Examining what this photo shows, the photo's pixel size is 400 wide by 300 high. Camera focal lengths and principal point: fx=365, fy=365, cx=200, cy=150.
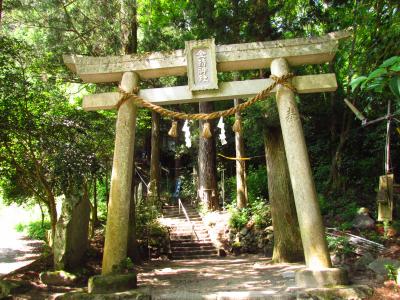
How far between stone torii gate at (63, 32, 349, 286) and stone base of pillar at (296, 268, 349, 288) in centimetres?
113

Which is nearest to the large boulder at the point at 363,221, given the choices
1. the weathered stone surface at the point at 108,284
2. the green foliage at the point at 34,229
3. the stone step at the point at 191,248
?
the stone step at the point at 191,248

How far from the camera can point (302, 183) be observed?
5277 millimetres

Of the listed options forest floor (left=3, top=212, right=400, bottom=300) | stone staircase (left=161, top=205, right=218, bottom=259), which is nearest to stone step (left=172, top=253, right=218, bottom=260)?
stone staircase (left=161, top=205, right=218, bottom=259)

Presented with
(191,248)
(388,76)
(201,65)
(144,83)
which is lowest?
(191,248)

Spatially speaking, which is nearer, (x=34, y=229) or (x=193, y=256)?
(x=193, y=256)

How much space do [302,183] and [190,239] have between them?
26.2ft

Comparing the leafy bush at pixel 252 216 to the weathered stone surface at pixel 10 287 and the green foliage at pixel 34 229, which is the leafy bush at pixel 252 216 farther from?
the weathered stone surface at pixel 10 287

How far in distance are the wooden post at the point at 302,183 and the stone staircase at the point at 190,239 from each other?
6.91 meters

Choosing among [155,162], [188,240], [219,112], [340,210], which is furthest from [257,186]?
[219,112]

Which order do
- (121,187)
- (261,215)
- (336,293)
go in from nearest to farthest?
1. (336,293)
2. (121,187)
3. (261,215)

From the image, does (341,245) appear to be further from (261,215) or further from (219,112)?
(261,215)

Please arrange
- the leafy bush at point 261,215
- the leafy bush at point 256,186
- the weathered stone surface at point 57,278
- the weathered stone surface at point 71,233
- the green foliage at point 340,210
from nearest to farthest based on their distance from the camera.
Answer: the weathered stone surface at point 57,278
the weathered stone surface at point 71,233
the green foliage at point 340,210
the leafy bush at point 261,215
the leafy bush at point 256,186

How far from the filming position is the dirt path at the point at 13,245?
28.0 ft

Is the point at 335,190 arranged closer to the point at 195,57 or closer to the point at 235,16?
the point at 235,16
